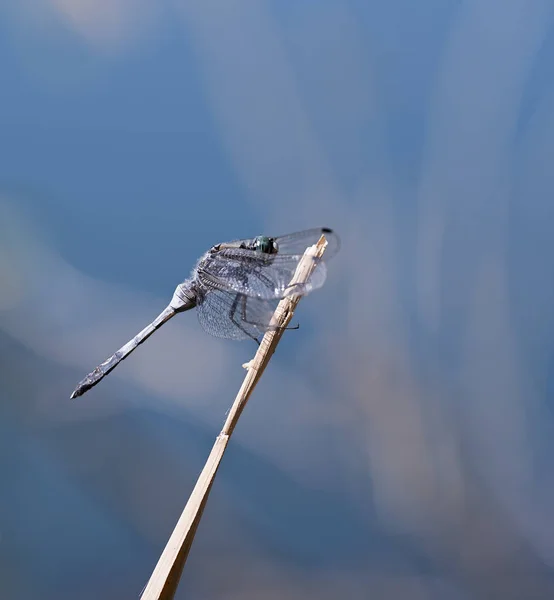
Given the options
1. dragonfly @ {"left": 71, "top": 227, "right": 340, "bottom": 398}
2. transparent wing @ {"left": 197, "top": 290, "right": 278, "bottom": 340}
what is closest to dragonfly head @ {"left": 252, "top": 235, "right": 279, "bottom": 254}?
dragonfly @ {"left": 71, "top": 227, "right": 340, "bottom": 398}

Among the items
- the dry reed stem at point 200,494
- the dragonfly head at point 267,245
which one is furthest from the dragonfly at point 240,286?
the dry reed stem at point 200,494

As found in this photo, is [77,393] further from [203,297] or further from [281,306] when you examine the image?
[281,306]

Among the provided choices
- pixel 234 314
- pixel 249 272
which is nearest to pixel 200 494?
pixel 234 314

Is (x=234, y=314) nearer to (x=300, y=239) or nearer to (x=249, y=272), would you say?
(x=249, y=272)

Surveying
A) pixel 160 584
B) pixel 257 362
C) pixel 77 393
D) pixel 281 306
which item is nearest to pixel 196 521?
pixel 160 584

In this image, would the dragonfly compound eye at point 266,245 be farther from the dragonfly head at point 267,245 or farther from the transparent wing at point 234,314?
the transparent wing at point 234,314

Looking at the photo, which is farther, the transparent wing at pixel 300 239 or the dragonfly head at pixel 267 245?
the dragonfly head at pixel 267 245

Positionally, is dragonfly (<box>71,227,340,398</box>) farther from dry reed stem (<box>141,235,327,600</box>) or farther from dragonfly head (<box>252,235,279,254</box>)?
dry reed stem (<box>141,235,327,600</box>)
